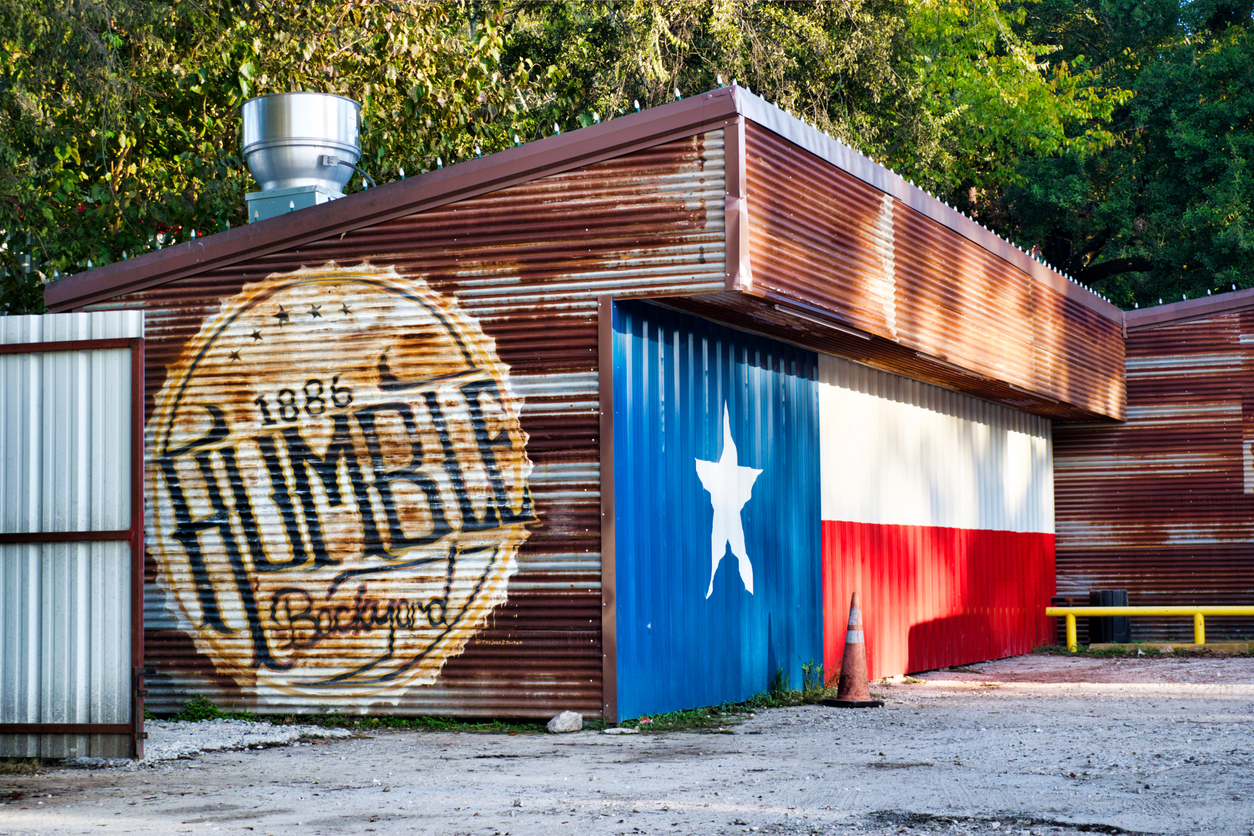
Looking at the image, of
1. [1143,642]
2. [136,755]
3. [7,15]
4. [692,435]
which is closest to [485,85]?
[7,15]

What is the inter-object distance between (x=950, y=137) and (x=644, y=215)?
24.8 metres

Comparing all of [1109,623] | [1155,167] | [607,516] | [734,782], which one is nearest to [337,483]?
[607,516]

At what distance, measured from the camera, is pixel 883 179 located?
44.2 ft

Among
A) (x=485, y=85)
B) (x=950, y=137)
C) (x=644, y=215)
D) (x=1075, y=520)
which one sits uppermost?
(x=950, y=137)

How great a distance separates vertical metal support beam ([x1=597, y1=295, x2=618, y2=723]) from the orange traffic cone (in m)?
2.65

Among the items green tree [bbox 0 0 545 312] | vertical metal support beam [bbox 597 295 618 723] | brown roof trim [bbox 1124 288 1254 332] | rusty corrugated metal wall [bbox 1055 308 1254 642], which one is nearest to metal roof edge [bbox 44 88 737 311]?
vertical metal support beam [bbox 597 295 618 723]

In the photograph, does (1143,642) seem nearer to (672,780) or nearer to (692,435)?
(692,435)

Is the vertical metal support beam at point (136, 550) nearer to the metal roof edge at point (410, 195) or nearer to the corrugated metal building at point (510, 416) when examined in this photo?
the corrugated metal building at point (510, 416)

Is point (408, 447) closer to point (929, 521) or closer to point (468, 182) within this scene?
point (468, 182)

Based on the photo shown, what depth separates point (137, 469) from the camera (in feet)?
31.6

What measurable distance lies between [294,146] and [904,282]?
5.72m

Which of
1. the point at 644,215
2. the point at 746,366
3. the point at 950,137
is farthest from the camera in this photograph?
the point at 950,137

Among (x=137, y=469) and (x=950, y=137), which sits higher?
(x=950, y=137)

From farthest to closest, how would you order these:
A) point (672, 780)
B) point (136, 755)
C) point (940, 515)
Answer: point (940, 515) < point (136, 755) < point (672, 780)
